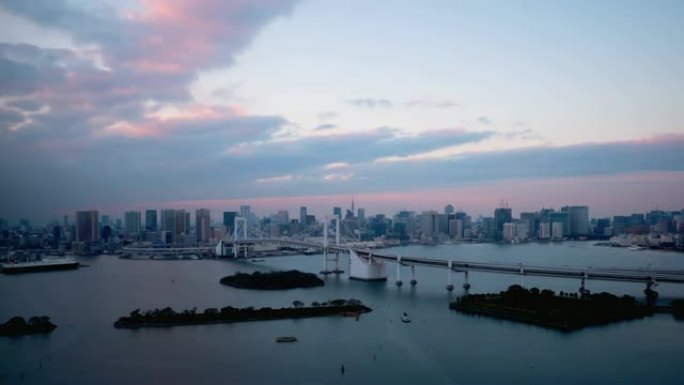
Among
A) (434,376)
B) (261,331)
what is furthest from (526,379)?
(261,331)

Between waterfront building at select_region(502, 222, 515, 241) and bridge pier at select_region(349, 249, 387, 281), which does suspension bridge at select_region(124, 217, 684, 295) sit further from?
waterfront building at select_region(502, 222, 515, 241)

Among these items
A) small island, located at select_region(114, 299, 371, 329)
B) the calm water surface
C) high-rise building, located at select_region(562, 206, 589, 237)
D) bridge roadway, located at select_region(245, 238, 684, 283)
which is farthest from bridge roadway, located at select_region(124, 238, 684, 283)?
high-rise building, located at select_region(562, 206, 589, 237)

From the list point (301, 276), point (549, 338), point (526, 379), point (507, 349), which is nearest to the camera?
point (526, 379)

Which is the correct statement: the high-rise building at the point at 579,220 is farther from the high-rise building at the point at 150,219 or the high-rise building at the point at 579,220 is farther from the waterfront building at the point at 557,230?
the high-rise building at the point at 150,219

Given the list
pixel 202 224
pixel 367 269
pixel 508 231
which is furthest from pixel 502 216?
pixel 367 269

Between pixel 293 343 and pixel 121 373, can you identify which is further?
pixel 293 343

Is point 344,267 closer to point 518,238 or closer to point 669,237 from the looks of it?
point 669,237

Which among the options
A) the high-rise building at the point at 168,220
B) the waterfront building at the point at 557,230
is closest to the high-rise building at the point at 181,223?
the high-rise building at the point at 168,220
